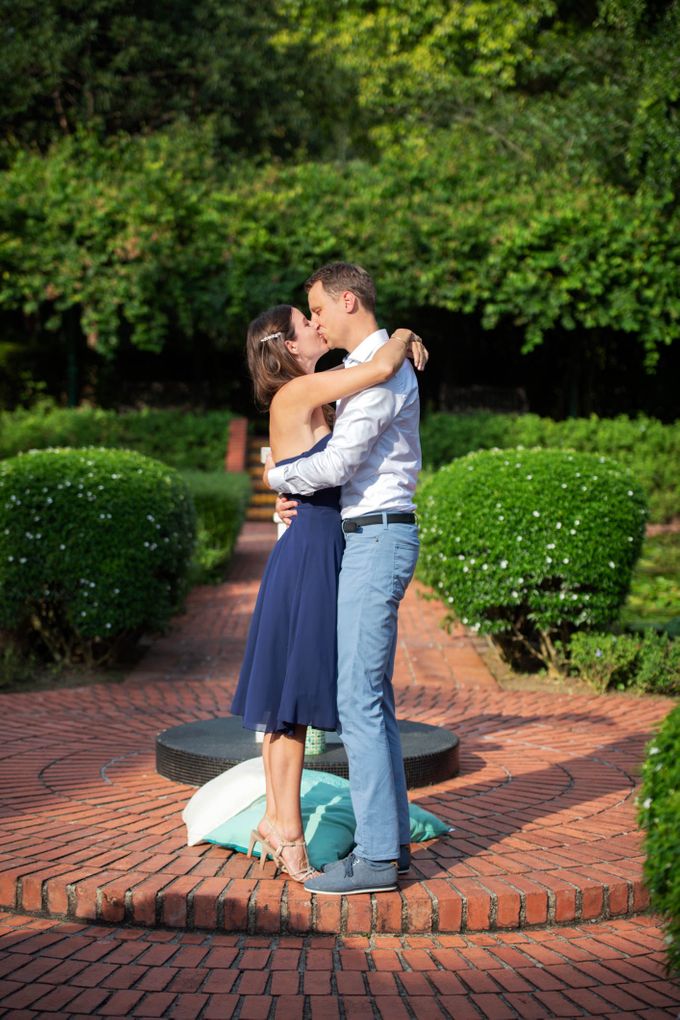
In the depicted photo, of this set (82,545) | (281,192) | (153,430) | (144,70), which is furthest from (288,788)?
(144,70)

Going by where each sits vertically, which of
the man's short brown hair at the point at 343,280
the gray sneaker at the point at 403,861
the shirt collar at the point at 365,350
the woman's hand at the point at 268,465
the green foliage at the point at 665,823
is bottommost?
the gray sneaker at the point at 403,861

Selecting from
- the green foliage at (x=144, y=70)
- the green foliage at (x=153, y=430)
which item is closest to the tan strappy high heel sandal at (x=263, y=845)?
the green foliage at (x=153, y=430)

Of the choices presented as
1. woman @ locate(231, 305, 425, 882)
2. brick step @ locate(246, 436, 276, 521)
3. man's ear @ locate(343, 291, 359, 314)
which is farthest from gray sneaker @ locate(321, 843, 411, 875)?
brick step @ locate(246, 436, 276, 521)

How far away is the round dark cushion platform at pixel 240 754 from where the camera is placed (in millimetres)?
4418

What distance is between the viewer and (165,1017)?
8.96ft

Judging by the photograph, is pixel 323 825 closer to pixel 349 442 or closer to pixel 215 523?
pixel 349 442

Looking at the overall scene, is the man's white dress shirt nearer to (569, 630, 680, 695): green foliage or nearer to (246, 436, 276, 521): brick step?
(569, 630, 680, 695): green foliage

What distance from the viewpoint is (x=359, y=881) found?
338 cm

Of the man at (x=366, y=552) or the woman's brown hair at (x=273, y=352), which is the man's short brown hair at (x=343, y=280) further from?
the woman's brown hair at (x=273, y=352)

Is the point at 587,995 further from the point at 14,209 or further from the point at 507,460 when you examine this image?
the point at 14,209

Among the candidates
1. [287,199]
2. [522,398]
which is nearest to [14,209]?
[287,199]

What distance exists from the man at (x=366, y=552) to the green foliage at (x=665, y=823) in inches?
39.0

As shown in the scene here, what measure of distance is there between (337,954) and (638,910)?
1.12 m

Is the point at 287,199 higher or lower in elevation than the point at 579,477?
higher
